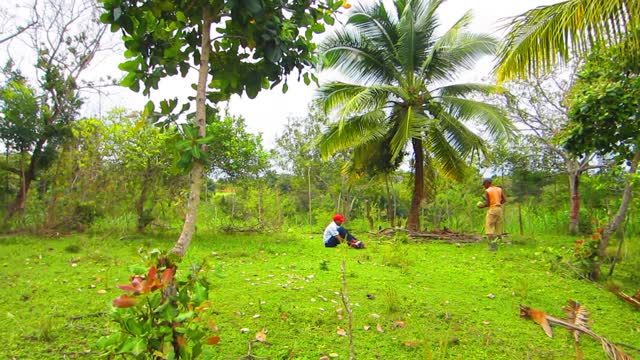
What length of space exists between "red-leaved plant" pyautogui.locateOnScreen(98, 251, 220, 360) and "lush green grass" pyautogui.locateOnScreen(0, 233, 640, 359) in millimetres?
135

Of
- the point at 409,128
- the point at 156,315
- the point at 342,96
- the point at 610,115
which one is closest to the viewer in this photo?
the point at 156,315

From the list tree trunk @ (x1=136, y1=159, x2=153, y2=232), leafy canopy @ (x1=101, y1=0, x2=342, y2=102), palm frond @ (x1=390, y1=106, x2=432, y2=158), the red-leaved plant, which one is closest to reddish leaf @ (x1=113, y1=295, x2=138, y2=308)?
the red-leaved plant

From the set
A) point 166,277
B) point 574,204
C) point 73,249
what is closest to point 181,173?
point 73,249

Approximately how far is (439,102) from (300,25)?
9.70 m

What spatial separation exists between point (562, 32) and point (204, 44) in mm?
4250

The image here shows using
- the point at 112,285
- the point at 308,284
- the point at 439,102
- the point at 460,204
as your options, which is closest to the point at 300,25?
the point at 308,284

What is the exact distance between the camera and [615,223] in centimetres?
514

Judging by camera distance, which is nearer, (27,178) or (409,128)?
(27,178)

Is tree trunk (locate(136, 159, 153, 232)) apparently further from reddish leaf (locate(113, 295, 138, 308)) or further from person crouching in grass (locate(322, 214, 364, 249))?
reddish leaf (locate(113, 295, 138, 308))

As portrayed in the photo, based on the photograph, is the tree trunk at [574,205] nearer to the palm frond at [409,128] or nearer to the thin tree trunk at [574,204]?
the thin tree trunk at [574,204]

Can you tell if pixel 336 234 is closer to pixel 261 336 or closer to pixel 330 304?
pixel 330 304

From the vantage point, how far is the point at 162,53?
2.09 meters

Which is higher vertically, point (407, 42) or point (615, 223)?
point (407, 42)

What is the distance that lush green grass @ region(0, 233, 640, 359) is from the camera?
3123 mm
